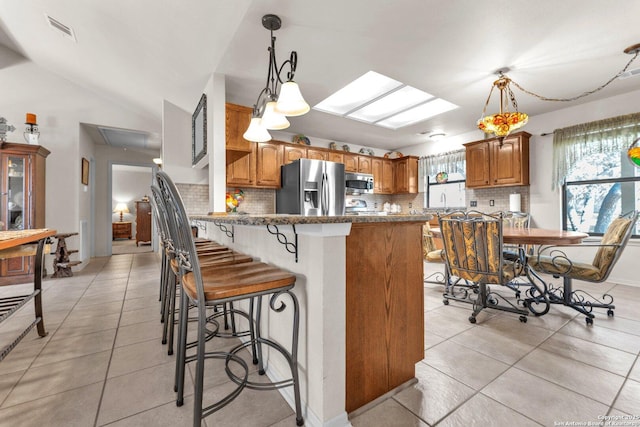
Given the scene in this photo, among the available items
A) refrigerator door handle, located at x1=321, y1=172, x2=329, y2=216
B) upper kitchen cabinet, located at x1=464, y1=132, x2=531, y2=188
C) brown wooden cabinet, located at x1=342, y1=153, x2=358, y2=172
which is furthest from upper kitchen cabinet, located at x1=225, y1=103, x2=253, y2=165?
upper kitchen cabinet, located at x1=464, y1=132, x2=531, y2=188

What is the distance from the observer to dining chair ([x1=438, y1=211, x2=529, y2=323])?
217cm

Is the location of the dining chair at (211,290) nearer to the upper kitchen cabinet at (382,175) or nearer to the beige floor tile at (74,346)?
the beige floor tile at (74,346)

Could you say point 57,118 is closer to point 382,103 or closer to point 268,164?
point 268,164

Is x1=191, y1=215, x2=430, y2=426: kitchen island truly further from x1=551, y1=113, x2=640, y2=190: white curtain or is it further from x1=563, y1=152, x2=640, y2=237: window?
x1=563, y1=152, x2=640, y2=237: window

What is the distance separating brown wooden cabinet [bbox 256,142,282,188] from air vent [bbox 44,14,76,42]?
2.48 m

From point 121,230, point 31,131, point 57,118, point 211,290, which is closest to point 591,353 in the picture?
point 211,290

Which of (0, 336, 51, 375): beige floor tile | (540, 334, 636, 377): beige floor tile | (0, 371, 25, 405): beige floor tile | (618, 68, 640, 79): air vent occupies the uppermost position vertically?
(618, 68, 640, 79): air vent

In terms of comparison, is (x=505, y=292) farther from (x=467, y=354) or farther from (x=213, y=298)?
(x=213, y=298)

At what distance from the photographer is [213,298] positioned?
3.27 ft

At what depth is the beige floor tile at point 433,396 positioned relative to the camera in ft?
4.09

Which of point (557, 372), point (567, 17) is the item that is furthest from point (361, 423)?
point (567, 17)

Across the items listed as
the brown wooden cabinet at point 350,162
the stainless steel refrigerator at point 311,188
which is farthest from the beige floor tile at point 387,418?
the brown wooden cabinet at point 350,162

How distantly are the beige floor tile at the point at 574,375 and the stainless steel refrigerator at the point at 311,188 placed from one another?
2856 millimetres

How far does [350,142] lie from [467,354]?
4897mm
